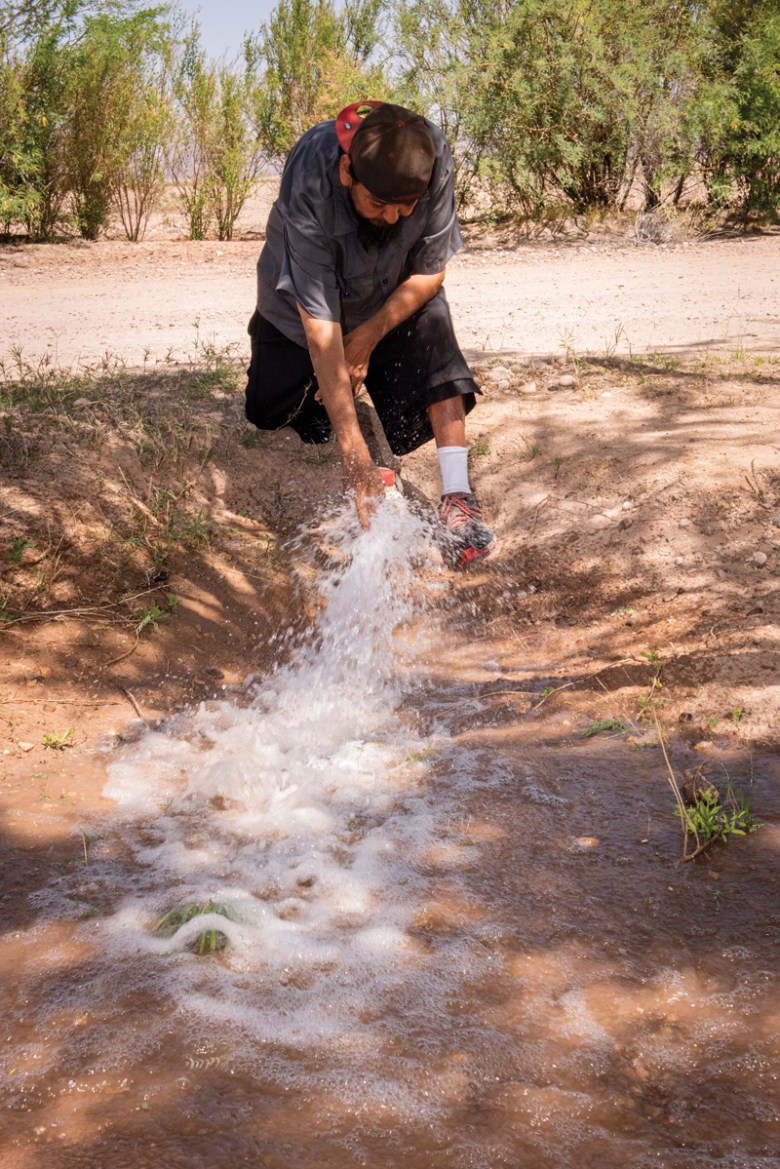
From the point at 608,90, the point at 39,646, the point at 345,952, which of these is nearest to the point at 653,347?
the point at 39,646

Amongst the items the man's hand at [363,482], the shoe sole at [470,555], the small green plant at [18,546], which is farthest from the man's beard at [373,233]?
the small green plant at [18,546]

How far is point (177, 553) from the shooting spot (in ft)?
12.1

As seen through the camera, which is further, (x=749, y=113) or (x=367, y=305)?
(x=749, y=113)

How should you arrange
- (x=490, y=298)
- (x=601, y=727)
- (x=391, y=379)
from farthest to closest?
(x=490, y=298) < (x=391, y=379) < (x=601, y=727)

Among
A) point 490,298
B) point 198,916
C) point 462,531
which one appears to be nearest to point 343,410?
point 462,531

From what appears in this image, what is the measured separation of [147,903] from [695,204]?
9.55 m

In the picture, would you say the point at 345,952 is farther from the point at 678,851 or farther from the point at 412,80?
the point at 412,80

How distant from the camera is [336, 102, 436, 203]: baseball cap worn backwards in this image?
9.44ft

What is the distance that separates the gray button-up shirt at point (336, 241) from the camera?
3176mm

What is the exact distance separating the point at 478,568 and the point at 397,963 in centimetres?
194

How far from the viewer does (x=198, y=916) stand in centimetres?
218

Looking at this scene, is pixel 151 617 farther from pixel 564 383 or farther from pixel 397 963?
pixel 564 383

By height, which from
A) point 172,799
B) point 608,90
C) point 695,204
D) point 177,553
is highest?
point 608,90

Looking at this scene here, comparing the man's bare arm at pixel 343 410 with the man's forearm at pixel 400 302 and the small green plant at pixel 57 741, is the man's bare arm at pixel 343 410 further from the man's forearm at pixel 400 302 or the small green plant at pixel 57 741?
the small green plant at pixel 57 741
